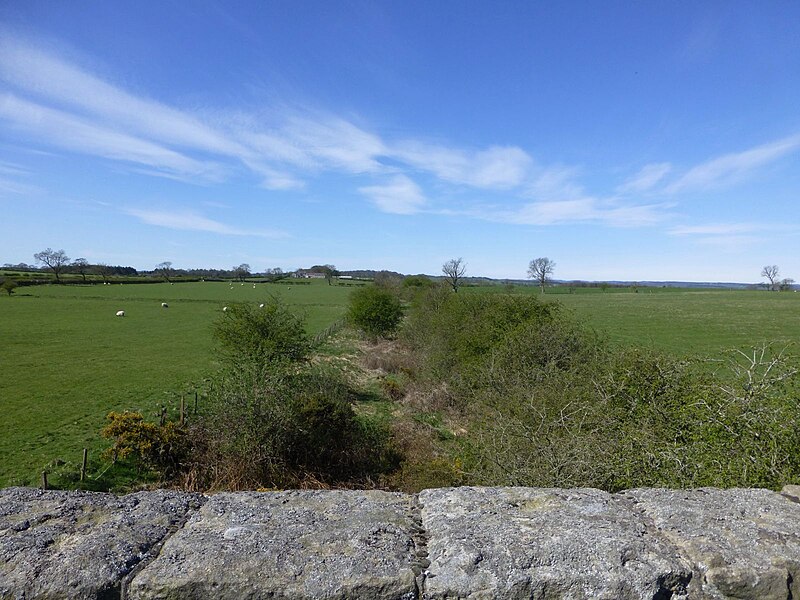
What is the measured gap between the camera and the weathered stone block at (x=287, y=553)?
68.4 inches

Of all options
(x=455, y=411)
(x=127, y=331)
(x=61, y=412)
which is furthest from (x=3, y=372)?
(x=455, y=411)

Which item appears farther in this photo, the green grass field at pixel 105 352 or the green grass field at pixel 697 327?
the green grass field at pixel 697 327

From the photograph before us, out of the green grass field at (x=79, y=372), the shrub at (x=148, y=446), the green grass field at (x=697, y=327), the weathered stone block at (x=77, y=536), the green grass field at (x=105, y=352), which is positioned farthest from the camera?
the green grass field at (x=697, y=327)

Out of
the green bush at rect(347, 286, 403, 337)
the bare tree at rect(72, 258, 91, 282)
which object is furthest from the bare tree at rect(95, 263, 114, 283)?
the green bush at rect(347, 286, 403, 337)

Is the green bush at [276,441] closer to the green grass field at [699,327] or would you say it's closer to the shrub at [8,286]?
the green grass field at [699,327]

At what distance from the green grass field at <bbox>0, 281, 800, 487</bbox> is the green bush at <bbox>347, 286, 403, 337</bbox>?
728 centimetres

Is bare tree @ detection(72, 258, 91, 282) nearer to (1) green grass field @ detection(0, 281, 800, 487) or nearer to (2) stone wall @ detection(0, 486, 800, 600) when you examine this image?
(1) green grass field @ detection(0, 281, 800, 487)

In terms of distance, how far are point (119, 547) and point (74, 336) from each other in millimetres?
36239

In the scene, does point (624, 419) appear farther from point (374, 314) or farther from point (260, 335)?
point (374, 314)

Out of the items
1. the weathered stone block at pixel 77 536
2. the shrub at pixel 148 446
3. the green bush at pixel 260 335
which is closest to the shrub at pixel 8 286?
the green bush at pixel 260 335

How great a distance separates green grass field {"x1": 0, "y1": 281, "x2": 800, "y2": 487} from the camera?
12711 mm

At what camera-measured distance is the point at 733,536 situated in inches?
81.2

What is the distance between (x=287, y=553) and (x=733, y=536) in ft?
6.51

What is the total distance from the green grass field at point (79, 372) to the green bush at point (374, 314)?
380 inches
